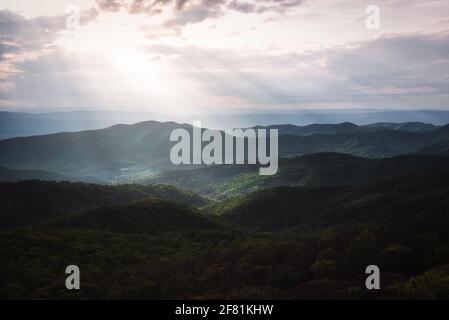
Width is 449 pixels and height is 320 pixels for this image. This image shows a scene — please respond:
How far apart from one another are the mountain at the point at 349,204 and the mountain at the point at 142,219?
4330 cm

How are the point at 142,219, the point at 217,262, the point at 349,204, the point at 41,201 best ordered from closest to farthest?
the point at 217,262 < the point at 142,219 < the point at 349,204 < the point at 41,201

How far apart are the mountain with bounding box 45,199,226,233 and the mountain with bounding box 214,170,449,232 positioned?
142ft

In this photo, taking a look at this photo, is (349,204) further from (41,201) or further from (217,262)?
(41,201)

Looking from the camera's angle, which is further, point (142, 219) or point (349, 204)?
point (349, 204)

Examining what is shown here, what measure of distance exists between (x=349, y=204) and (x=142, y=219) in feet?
287

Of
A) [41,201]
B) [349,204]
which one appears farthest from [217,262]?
[41,201]

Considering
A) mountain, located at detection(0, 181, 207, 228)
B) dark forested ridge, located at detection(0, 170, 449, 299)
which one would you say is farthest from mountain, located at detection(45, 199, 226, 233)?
mountain, located at detection(0, 181, 207, 228)

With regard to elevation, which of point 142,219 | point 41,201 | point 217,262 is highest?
point 217,262

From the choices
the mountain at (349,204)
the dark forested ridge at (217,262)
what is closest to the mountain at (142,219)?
the dark forested ridge at (217,262)

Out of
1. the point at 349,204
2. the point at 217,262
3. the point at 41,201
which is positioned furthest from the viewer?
the point at 41,201

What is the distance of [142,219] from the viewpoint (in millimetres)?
123312

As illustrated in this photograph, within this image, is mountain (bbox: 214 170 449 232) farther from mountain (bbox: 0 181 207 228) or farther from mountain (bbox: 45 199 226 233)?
mountain (bbox: 0 181 207 228)

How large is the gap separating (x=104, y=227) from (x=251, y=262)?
227ft
